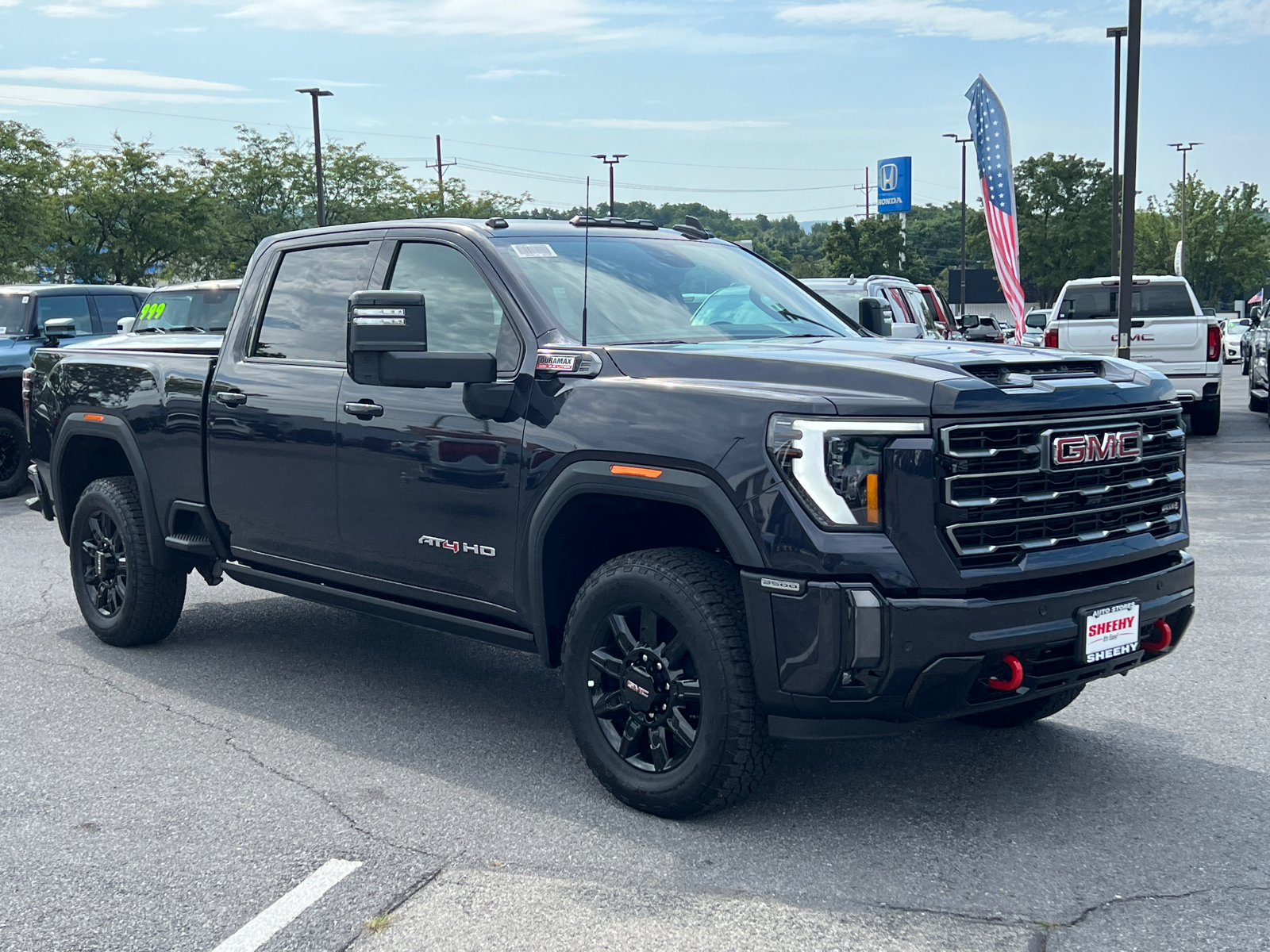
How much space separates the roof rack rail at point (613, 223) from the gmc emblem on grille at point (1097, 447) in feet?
7.62

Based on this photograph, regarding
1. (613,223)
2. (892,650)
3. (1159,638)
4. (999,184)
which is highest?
(999,184)

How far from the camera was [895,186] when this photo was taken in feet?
253

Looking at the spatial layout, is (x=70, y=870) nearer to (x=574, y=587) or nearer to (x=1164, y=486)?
(x=574, y=587)

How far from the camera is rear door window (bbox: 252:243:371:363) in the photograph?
5.62 metres

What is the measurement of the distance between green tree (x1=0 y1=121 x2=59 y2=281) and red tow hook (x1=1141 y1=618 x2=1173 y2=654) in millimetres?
31168

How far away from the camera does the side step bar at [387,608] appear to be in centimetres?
488

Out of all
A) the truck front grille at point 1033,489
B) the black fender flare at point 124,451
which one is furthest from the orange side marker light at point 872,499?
the black fender flare at point 124,451

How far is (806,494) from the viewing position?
3855 millimetres

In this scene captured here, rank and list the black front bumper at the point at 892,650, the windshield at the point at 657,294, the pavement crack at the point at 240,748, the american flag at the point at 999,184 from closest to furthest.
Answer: the black front bumper at the point at 892,650
the pavement crack at the point at 240,748
the windshield at the point at 657,294
the american flag at the point at 999,184

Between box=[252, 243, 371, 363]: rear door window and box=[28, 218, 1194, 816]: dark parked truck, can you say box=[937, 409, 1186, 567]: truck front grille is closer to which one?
box=[28, 218, 1194, 816]: dark parked truck

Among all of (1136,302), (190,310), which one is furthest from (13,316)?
(1136,302)

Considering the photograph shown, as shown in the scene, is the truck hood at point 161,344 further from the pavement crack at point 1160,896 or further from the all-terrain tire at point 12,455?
the all-terrain tire at point 12,455

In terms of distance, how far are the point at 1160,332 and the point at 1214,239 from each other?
68.9m

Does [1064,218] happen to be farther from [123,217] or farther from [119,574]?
[119,574]
